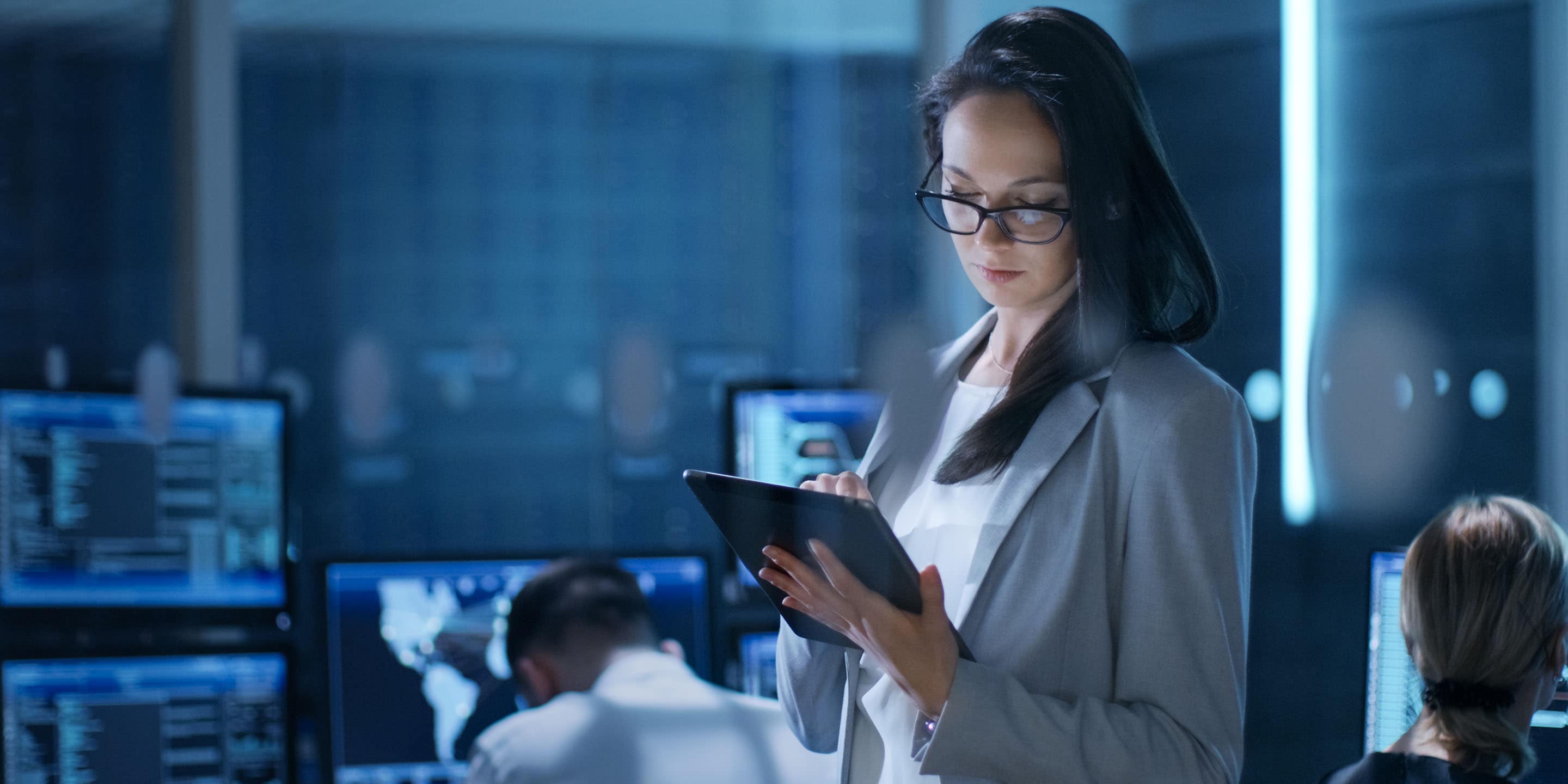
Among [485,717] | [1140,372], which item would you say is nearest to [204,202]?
[485,717]

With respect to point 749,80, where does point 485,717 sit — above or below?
below

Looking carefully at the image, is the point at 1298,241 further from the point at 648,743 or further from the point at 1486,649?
the point at 648,743

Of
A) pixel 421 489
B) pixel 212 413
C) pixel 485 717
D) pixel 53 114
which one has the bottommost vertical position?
pixel 485 717

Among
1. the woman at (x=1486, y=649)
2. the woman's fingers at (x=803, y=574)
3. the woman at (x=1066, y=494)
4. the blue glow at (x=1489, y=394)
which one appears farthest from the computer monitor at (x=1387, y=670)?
the woman's fingers at (x=803, y=574)

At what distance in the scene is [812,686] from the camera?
49.1 inches

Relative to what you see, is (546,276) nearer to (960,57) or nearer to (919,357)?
(919,357)

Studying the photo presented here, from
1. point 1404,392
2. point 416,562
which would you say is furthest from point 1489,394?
point 416,562

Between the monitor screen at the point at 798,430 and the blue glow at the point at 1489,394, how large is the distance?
0.93 meters

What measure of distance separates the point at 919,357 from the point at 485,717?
99 cm

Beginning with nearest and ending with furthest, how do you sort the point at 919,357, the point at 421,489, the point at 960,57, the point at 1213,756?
the point at 1213,756 < the point at 960,57 < the point at 919,357 < the point at 421,489

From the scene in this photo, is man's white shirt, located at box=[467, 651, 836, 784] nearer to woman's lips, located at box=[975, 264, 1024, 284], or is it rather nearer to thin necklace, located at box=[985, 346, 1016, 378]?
thin necklace, located at box=[985, 346, 1016, 378]

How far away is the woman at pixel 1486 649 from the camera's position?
4.33ft

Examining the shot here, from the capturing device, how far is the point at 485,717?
203 cm

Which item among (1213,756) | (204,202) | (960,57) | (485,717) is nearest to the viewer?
(1213,756)
